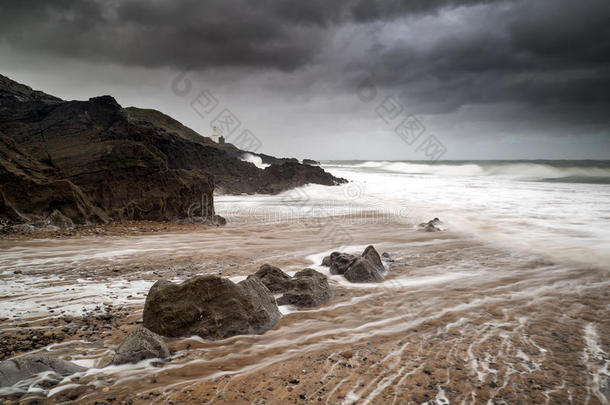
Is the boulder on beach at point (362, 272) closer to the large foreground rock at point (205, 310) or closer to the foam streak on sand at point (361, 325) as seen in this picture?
the foam streak on sand at point (361, 325)

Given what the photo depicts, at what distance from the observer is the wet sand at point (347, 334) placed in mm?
2510

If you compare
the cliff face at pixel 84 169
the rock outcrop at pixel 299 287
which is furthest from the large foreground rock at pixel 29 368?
the cliff face at pixel 84 169

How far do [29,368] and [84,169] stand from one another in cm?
931

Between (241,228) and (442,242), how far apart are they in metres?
5.34

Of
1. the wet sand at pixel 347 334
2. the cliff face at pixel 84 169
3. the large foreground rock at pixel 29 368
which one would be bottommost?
the wet sand at pixel 347 334

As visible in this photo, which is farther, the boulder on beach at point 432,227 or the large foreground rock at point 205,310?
the boulder on beach at point 432,227

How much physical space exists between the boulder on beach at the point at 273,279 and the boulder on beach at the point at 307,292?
0.11 meters

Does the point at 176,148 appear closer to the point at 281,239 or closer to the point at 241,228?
the point at 241,228

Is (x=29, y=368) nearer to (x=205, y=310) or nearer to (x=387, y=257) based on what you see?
(x=205, y=310)

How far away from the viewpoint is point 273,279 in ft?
15.2

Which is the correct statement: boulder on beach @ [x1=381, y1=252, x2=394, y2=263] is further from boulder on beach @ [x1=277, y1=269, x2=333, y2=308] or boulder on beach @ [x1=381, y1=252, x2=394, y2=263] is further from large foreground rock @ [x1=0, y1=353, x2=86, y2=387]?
large foreground rock @ [x1=0, y1=353, x2=86, y2=387]

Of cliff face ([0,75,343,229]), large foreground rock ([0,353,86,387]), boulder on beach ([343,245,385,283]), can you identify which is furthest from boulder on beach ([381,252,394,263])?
cliff face ([0,75,343,229])

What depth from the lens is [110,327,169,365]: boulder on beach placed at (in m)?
2.71

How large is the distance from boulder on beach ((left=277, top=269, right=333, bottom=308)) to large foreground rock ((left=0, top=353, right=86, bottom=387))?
2.25 metres
